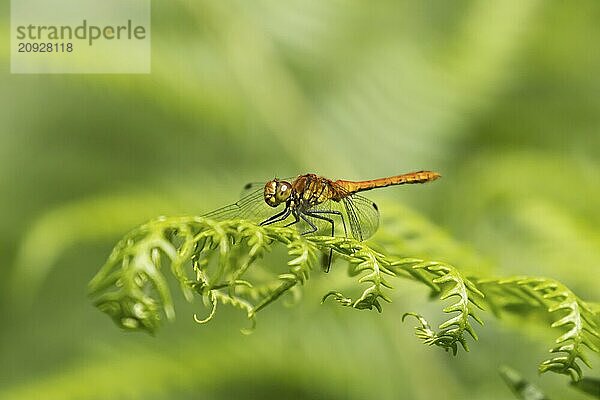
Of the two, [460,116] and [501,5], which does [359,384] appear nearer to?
[460,116]

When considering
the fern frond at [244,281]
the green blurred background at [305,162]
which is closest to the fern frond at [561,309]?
the fern frond at [244,281]

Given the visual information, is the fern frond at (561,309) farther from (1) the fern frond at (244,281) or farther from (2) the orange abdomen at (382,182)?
(2) the orange abdomen at (382,182)

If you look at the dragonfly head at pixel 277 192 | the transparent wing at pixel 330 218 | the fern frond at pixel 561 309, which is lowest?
the fern frond at pixel 561 309

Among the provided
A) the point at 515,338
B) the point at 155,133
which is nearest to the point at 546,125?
the point at 515,338

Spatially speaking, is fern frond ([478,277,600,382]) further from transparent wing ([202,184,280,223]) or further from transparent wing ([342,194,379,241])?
transparent wing ([202,184,280,223])

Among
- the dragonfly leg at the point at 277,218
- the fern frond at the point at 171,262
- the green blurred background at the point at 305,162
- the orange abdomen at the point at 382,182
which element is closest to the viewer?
the fern frond at the point at 171,262

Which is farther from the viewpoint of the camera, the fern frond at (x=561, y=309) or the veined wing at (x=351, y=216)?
the veined wing at (x=351, y=216)

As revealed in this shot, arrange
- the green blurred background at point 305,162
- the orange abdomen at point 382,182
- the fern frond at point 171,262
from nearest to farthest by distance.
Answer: the fern frond at point 171,262, the orange abdomen at point 382,182, the green blurred background at point 305,162

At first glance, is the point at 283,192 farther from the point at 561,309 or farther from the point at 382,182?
the point at 561,309

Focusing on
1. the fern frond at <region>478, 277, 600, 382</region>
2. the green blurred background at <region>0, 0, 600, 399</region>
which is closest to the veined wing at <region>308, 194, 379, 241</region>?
the fern frond at <region>478, 277, 600, 382</region>
